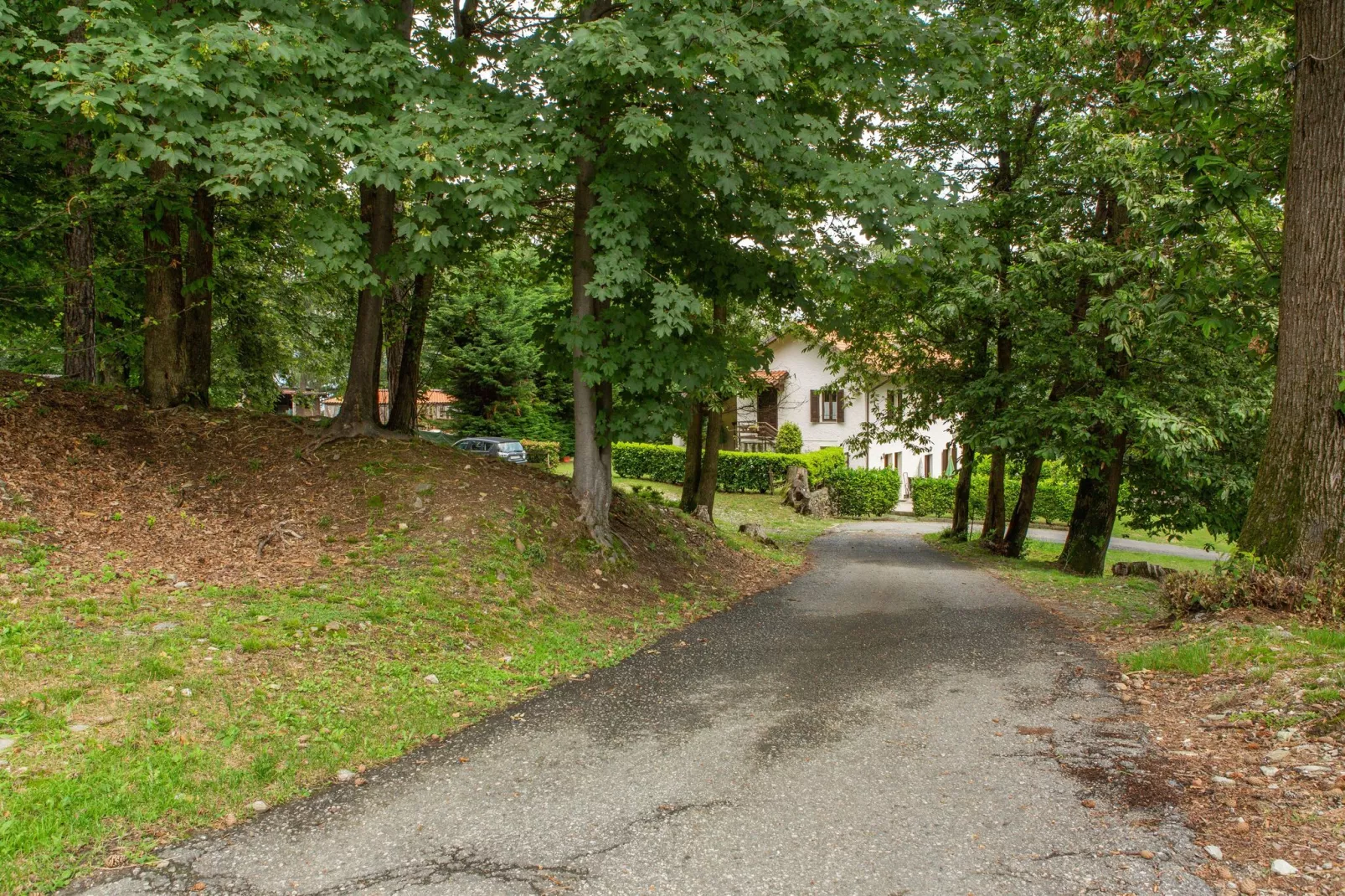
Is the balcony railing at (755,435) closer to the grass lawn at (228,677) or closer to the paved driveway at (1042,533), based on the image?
the paved driveway at (1042,533)

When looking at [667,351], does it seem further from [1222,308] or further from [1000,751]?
[1222,308]

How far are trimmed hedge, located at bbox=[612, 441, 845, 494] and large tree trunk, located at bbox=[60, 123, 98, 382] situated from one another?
23541 millimetres

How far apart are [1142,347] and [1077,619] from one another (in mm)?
7142

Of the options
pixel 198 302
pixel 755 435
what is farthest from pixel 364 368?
pixel 755 435

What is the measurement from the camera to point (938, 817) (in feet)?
14.0

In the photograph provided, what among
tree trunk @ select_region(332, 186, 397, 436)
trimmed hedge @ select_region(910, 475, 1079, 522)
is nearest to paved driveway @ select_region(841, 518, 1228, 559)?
trimmed hedge @ select_region(910, 475, 1079, 522)

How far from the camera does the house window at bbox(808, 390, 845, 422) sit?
3784cm

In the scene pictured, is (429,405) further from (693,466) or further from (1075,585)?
(1075,585)

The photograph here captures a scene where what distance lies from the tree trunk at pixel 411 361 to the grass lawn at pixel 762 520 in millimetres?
3831

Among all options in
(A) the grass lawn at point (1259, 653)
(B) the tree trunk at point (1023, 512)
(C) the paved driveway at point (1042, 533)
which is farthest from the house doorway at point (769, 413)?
(A) the grass lawn at point (1259, 653)

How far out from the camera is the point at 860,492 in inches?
1292

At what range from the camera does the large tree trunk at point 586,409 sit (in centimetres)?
1001

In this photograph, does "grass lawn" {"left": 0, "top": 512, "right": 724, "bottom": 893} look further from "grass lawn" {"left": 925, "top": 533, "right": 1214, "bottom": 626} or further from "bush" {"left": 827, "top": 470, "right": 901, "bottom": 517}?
"bush" {"left": 827, "top": 470, "right": 901, "bottom": 517}

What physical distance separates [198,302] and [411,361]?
11.0 feet
